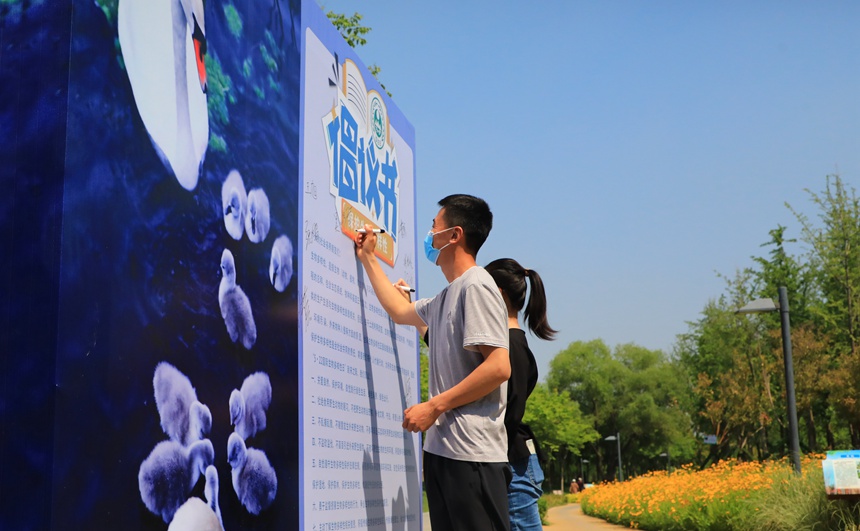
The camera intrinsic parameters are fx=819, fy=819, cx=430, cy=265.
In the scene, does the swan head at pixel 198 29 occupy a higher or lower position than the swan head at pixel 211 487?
higher

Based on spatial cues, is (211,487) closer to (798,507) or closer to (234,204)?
(234,204)

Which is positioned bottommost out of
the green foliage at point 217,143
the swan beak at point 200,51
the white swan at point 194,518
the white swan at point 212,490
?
the white swan at point 194,518

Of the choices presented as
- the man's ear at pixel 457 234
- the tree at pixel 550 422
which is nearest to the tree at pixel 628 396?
the tree at pixel 550 422

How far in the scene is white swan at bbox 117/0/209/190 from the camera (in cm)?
214

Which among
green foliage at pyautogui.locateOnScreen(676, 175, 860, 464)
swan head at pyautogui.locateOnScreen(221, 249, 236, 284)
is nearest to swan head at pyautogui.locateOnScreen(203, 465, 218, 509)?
swan head at pyautogui.locateOnScreen(221, 249, 236, 284)

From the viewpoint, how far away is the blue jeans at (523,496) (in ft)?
12.3

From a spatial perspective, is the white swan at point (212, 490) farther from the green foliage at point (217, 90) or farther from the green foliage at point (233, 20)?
the green foliage at point (233, 20)

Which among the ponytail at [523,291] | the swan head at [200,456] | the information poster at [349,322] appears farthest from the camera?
the ponytail at [523,291]

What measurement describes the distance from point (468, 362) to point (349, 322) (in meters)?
0.60

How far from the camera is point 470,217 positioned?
3.48 metres

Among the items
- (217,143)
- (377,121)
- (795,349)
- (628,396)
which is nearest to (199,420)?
(217,143)

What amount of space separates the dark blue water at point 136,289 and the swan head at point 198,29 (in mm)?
46

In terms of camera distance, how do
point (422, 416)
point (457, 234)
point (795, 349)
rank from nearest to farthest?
point (422, 416)
point (457, 234)
point (795, 349)

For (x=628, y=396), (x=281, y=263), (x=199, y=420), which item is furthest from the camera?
(x=628, y=396)
